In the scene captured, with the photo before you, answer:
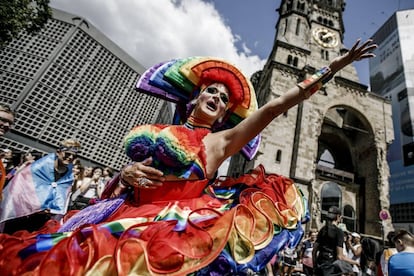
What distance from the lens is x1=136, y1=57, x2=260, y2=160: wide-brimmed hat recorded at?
1802mm

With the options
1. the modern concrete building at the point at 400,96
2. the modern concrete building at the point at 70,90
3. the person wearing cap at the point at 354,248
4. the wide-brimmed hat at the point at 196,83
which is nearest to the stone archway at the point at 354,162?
the modern concrete building at the point at 400,96

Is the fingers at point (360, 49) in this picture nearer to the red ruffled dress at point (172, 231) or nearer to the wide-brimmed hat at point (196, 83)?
the wide-brimmed hat at point (196, 83)

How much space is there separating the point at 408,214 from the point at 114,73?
82.5ft

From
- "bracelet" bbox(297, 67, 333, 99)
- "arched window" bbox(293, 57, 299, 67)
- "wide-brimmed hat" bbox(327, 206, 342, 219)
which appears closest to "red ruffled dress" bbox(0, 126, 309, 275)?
"bracelet" bbox(297, 67, 333, 99)

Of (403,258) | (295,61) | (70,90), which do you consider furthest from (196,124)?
(295,61)

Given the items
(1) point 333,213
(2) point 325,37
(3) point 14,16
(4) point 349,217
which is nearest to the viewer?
(1) point 333,213

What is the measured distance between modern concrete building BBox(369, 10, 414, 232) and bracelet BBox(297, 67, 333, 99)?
21810 mm

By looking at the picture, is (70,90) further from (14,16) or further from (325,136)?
(325,136)

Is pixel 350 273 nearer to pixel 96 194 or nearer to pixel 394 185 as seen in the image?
pixel 96 194

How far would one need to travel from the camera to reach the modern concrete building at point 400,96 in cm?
1841

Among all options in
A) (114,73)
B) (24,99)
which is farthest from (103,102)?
(24,99)

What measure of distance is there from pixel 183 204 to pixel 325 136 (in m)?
23.8

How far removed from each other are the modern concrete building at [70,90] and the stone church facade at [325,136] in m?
10.9

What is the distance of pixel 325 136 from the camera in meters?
22.3
